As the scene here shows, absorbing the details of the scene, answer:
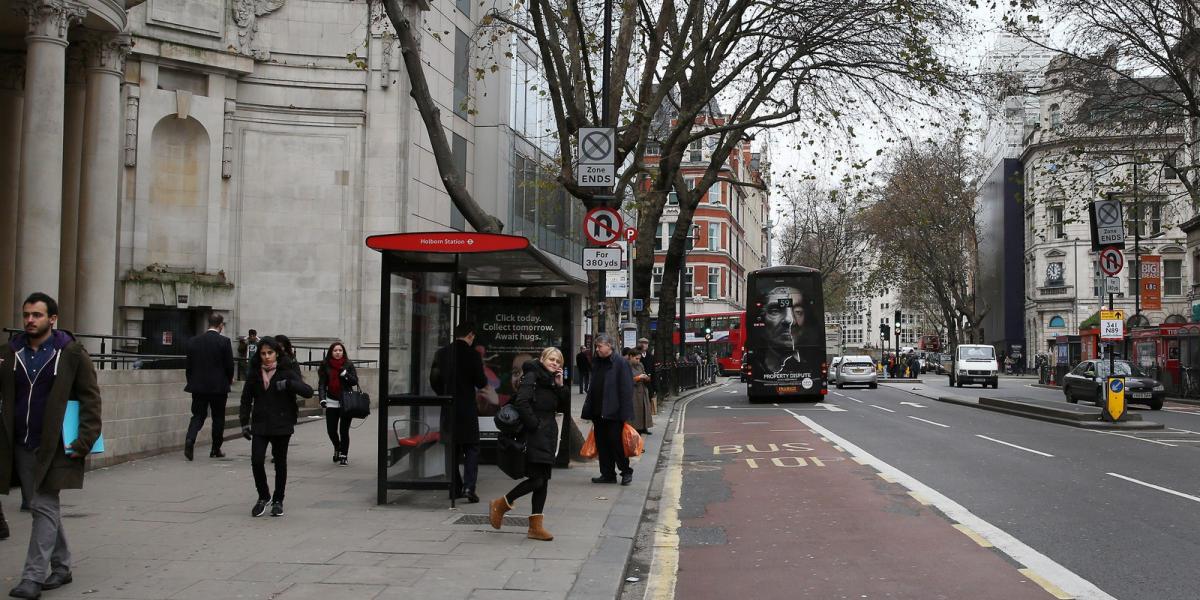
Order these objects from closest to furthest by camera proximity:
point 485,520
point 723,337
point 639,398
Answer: point 485,520 → point 639,398 → point 723,337

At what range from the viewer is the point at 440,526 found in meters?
8.92

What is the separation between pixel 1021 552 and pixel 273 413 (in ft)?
20.5

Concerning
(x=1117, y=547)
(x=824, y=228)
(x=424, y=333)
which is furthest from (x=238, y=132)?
(x=824, y=228)

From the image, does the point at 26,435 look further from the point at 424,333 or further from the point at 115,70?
the point at 115,70

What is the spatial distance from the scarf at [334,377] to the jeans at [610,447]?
3394 millimetres

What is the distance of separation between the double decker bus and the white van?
21.5 meters

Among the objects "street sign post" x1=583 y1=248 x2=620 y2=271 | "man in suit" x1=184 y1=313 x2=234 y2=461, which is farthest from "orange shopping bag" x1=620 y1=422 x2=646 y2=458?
"man in suit" x1=184 y1=313 x2=234 y2=461

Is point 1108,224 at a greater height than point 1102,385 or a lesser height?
greater

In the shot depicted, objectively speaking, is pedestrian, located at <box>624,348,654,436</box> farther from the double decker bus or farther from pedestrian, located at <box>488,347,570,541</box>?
the double decker bus


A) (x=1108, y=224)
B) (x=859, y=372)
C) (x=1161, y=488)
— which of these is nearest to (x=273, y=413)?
(x=1161, y=488)

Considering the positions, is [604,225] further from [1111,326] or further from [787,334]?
[787,334]

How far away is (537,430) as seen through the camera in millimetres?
8406

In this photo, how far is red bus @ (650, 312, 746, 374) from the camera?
65.4 metres

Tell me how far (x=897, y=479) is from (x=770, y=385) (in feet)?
66.4
